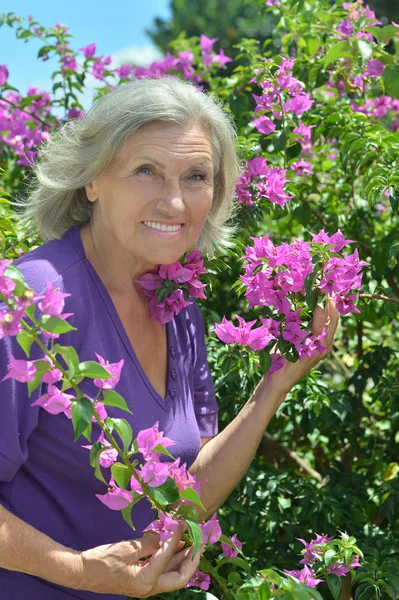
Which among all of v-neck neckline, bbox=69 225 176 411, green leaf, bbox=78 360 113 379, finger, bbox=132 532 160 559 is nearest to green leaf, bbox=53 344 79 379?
green leaf, bbox=78 360 113 379

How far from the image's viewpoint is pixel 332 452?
124 inches

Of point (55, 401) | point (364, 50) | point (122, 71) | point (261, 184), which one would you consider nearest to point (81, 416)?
point (55, 401)

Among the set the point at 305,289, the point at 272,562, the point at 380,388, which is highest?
the point at 305,289

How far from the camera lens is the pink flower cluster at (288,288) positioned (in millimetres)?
1836

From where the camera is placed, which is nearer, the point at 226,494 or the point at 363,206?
the point at 226,494

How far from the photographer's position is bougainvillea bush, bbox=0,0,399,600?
1913mm

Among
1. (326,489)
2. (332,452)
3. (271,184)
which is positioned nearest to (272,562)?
(326,489)

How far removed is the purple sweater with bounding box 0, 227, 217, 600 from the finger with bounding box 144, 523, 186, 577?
0.94 ft

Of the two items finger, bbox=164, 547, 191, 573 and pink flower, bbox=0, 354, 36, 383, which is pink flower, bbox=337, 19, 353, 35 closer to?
finger, bbox=164, 547, 191, 573

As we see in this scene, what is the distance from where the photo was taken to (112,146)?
1864 millimetres

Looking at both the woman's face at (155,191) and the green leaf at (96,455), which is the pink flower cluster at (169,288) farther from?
the green leaf at (96,455)

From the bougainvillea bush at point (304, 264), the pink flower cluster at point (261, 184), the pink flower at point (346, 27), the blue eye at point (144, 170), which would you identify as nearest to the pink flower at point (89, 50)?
the bougainvillea bush at point (304, 264)

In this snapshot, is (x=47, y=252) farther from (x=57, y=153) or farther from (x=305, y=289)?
(x=305, y=289)

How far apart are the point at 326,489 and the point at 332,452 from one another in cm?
65
